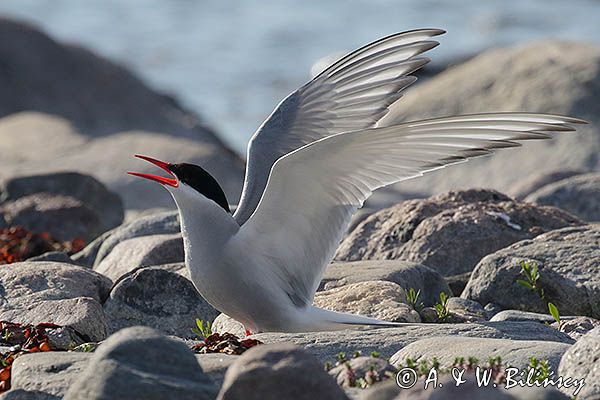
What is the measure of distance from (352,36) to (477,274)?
62.8 ft

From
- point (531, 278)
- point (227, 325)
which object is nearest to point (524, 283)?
point (531, 278)

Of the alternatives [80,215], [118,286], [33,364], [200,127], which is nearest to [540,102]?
[200,127]

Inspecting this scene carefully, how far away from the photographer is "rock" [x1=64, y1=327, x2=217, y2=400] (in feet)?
14.9

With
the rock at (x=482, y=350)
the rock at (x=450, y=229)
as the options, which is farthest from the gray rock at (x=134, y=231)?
the rock at (x=482, y=350)

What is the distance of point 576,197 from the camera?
10.8m

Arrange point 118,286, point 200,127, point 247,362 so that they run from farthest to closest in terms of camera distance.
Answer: point 200,127 → point 118,286 → point 247,362

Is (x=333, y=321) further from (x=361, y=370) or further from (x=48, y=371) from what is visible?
(x=48, y=371)

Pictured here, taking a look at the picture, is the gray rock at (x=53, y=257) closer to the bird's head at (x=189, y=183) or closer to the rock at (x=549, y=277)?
the bird's head at (x=189, y=183)

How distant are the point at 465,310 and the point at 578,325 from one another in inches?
30.9

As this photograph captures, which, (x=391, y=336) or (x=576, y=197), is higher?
(x=391, y=336)

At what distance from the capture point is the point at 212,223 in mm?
6684

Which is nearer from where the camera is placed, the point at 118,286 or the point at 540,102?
the point at 118,286

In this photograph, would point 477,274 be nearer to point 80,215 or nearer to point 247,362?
point 247,362

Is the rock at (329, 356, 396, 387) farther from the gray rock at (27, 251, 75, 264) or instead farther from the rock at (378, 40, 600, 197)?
the rock at (378, 40, 600, 197)
